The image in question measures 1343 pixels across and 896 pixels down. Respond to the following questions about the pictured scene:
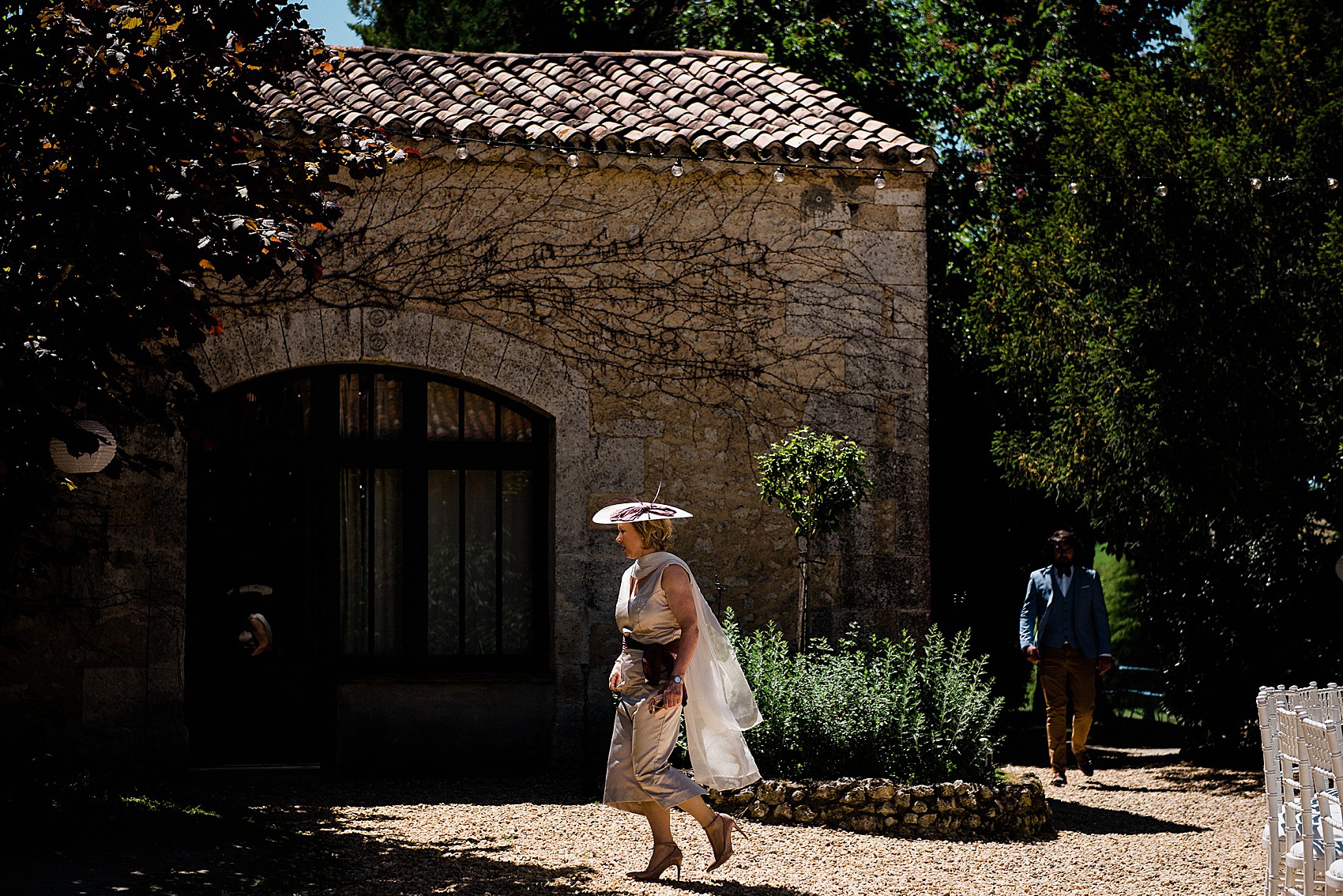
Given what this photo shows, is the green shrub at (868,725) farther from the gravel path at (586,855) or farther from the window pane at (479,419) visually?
the window pane at (479,419)

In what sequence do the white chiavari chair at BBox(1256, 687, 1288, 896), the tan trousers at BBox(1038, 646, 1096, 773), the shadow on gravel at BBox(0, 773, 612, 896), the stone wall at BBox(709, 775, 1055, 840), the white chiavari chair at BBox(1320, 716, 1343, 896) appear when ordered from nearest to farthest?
the white chiavari chair at BBox(1320, 716, 1343, 896)
the white chiavari chair at BBox(1256, 687, 1288, 896)
the shadow on gravel at BBox(0, 773, 612, 896)
the stone wall at BBox(709, 775, 1055, 840)
the tan trousers at BBox(1038, 646, 1096, 773)

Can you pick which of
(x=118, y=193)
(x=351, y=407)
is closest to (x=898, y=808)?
(x=351, y=407)

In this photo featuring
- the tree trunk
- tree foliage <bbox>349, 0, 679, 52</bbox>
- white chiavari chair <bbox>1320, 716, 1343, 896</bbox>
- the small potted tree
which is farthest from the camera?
tree foliage <bbox>349, 0, 679, 52</bbox>

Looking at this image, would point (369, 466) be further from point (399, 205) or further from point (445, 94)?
point (445, 94)

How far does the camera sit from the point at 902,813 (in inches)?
252

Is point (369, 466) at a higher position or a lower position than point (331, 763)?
higher

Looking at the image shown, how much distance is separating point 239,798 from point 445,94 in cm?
473

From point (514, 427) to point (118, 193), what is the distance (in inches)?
150

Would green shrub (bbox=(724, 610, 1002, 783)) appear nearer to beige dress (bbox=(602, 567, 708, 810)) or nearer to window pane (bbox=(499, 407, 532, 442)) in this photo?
beige dress (bbox=(602, 567, 708, 810))

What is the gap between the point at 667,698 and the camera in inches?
201

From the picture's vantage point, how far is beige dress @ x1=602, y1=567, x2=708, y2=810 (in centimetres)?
512

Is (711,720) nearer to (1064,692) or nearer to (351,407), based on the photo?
(351,407)

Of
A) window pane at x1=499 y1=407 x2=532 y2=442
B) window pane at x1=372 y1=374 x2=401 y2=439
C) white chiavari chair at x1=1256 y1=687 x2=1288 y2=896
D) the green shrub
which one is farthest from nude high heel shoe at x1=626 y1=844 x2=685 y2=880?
window pane at x1=372 y1=374 x2=401 y2=439

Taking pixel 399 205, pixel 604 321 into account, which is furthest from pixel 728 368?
pixel 399 205
